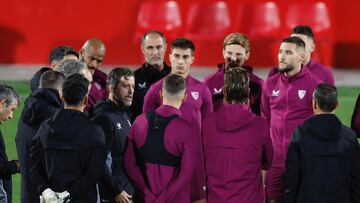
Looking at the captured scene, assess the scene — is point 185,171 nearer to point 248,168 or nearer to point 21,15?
point 248,168

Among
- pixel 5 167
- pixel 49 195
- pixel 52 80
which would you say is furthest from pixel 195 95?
pixel 49 195

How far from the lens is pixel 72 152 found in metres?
6.02

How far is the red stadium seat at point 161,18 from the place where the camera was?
55.7 feet

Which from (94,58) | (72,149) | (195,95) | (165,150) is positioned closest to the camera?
(72,149)

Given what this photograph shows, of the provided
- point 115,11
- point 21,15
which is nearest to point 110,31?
point 115,11

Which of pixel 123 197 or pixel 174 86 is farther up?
pixel 174 86

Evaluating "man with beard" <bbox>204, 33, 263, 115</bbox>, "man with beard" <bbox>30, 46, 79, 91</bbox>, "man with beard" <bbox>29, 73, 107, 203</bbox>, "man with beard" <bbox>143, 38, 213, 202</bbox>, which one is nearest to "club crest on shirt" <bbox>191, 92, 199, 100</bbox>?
"man with beard" <bbox>143, 38, 213, 202</bbox>

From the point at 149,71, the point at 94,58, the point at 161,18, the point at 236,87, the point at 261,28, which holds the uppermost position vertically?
the point at 236,87

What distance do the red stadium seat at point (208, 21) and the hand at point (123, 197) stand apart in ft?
34.7

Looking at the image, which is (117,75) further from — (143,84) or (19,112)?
(19,112)

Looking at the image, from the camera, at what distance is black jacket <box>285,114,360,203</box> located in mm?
6391

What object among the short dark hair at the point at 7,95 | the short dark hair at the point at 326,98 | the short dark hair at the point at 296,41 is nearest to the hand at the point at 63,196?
the short dark hair at the point at 7,95

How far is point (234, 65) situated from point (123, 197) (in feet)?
8.10

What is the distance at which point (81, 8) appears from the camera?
1705cm
